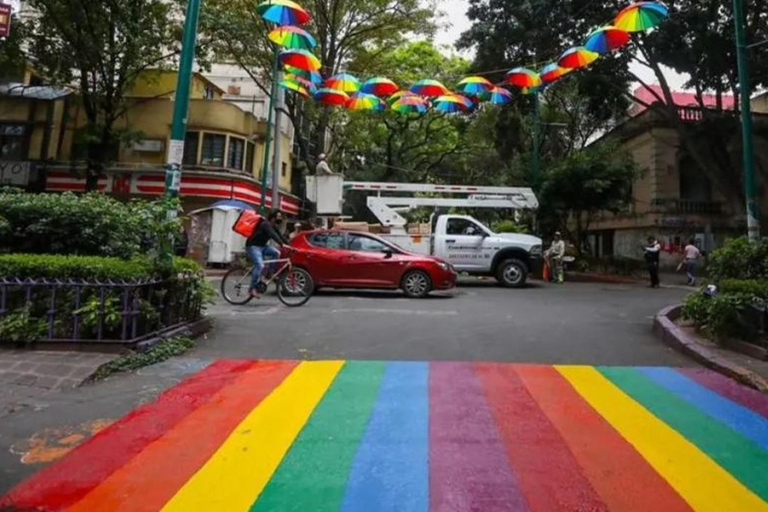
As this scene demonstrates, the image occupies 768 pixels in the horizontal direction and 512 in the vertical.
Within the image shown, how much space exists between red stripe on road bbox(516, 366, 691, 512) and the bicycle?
6575 millimetres

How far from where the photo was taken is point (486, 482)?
3477 mm

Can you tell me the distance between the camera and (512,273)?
664 inches

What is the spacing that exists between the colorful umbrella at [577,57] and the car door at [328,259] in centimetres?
629

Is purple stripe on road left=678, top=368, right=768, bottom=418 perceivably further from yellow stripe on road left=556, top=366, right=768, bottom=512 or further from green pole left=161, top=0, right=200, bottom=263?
green pole left=161, top=0, right=200, bottom=263

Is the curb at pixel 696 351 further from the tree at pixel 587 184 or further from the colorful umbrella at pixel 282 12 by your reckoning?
the tree at pixel 587 184

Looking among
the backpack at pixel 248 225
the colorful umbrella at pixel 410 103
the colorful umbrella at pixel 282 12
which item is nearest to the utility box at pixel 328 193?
the colorful umbrella at pixel 410 103

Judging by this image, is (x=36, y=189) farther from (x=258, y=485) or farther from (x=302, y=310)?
(x=258, y=485)

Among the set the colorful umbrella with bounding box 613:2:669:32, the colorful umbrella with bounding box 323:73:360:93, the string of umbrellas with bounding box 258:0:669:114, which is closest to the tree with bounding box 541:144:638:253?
the string of umbrellas with bounding box 258:0:669:114

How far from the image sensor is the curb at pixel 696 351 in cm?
570

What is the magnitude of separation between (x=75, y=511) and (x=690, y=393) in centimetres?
501

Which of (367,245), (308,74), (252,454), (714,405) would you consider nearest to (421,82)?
(308,74)

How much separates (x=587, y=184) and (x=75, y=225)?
1736 centimetres

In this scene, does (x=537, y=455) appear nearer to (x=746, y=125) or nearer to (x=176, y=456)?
(x=176, y=456)

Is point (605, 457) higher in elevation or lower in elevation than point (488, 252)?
lower
